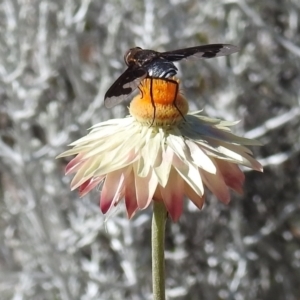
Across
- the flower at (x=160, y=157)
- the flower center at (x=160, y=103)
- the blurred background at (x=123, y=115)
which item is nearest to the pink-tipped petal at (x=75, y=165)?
the flower at (x=160, y=157)

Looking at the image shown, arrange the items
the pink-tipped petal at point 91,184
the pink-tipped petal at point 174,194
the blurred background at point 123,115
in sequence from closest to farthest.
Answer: the pink-tipped petal at point 174,194 → the pink-tipped petal at point 91,184 → the blurred background at point 123,115

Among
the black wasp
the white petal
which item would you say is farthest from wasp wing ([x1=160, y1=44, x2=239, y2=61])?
the white petal

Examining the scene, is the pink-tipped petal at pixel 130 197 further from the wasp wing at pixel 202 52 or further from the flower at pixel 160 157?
the wasp wing at pixel 202 52

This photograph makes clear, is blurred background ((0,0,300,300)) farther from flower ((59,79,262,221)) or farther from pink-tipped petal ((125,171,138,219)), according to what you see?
pink-tipped petal ((125,171,138,219))

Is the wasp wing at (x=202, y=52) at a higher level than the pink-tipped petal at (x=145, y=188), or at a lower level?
higher

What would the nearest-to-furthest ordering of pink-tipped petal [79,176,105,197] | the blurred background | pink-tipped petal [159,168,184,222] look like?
pink-tipped petal [159,168,184,222]
pink-tipped petal [79,176,105,197]
the blurred background

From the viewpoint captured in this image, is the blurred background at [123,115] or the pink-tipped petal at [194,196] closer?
the pink-tipped petal at [194,196]

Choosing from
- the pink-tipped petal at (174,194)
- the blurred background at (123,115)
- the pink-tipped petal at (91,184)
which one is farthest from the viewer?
the blurred background at (123,115)
